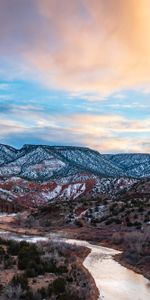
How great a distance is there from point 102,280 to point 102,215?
44.9 m

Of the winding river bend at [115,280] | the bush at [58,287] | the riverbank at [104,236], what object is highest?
the bush at [58,287]

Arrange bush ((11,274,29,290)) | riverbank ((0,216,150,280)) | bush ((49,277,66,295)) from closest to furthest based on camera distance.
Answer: bush ((49,277,66,295)), bush ((11,274,29,290)), riverbank ((0,216,150,280))

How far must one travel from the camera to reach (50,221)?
84.6 meters

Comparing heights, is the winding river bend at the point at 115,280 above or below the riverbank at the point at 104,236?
above

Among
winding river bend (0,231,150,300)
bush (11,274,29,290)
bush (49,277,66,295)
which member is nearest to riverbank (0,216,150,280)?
winding river bend (0,231,150,300)

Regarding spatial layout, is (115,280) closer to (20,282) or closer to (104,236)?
(20,282)

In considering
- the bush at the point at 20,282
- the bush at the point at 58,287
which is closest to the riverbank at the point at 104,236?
the bush at the point at 58,287

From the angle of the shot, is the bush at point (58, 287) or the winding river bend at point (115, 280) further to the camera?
the winding river bend at point (115, 280)

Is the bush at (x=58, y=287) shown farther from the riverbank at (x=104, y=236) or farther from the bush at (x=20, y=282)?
the riverbank at (x=104, y=236)

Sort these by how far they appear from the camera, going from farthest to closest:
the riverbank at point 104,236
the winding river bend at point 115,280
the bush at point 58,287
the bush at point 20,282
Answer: the riverbank at point 104,236, the winding river bend at point 115,280, the bush at point 20,282, the bush at point 58,287

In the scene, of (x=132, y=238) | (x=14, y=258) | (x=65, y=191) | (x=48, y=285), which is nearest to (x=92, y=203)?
(x=132, y=238)

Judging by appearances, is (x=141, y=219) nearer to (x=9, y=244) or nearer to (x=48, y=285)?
(x=9, y=244)

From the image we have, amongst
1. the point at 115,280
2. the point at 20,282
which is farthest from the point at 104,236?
the point at 20,282

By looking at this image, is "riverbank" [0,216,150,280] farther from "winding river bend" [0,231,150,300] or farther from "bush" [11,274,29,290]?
"bush" [11,274,29,290]
